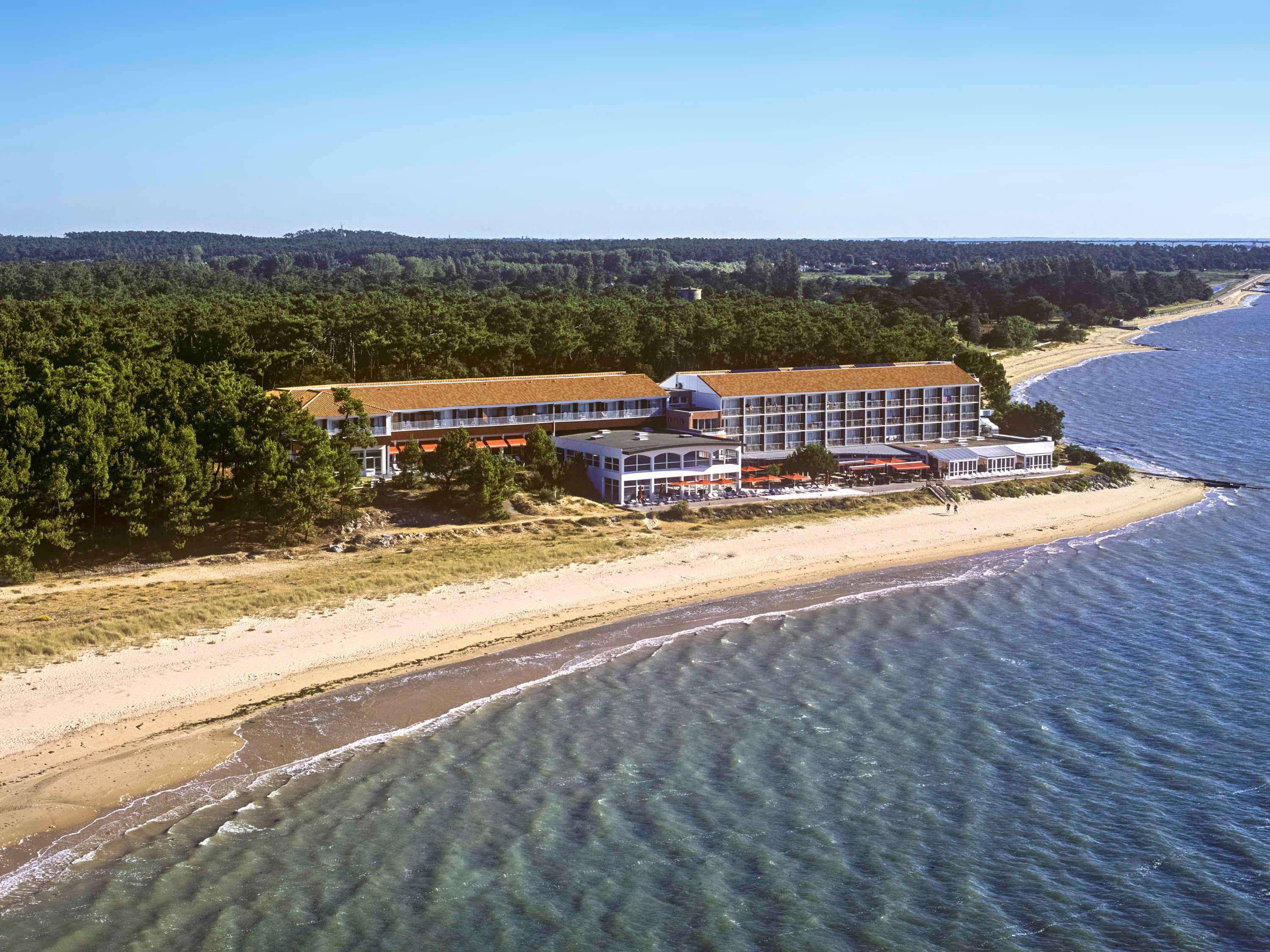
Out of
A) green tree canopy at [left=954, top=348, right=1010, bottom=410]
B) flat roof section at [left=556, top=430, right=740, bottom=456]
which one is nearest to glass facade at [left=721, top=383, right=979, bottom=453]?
flat roof section at [left=556, top=430, right=740, bottom=456]

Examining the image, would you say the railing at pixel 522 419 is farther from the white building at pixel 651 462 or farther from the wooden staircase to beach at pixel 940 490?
the wooden staircase to beach at pixel 940 490

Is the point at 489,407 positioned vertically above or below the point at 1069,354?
above

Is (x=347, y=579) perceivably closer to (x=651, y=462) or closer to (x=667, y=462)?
(x=651, y=462)

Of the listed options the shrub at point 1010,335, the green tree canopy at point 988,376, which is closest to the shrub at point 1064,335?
the shrub at point 1010,335

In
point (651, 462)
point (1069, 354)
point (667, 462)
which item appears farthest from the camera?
point (1069, 354)

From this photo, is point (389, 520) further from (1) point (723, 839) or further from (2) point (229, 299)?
(2) point (229, 299)

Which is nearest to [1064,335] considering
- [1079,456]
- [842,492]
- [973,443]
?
[1079,456]
